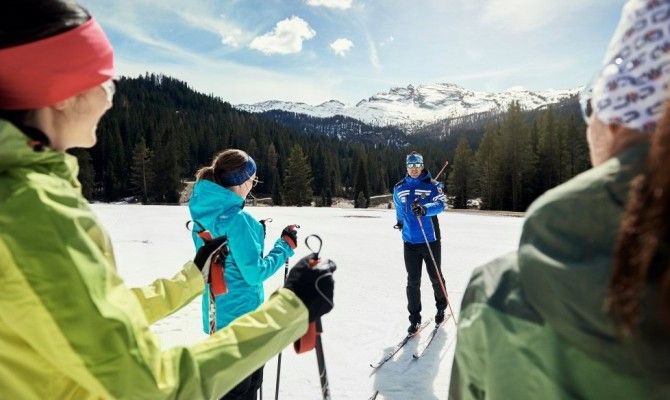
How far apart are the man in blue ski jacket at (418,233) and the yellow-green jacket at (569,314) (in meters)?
4.69

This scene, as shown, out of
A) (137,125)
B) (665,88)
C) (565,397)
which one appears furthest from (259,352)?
(137,125)

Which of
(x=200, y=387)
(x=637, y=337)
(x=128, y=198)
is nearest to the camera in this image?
(x=637, y=337)

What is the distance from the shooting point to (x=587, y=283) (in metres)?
0.64

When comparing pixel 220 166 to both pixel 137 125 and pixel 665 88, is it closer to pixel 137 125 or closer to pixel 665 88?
pixel 665 88

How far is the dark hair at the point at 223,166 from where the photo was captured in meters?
3.00

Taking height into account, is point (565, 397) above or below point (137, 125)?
below

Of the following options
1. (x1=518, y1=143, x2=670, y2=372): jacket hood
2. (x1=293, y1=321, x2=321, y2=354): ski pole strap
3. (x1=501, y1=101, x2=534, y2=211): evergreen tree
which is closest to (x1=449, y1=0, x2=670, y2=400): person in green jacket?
(x1=518, y1=143, x2=670, y2=372): jacket hood

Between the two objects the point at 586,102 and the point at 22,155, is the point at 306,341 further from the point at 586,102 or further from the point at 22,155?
the point at 586,102

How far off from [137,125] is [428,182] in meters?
82.5

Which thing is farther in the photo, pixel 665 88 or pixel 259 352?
pixel 259 352

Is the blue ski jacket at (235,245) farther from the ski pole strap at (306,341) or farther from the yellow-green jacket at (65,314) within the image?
the yellow-green jacket at (65,314)

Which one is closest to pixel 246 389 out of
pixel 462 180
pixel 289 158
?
pixel 462 180

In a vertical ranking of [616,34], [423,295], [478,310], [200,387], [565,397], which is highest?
[616,34]

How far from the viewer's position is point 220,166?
3.04m
